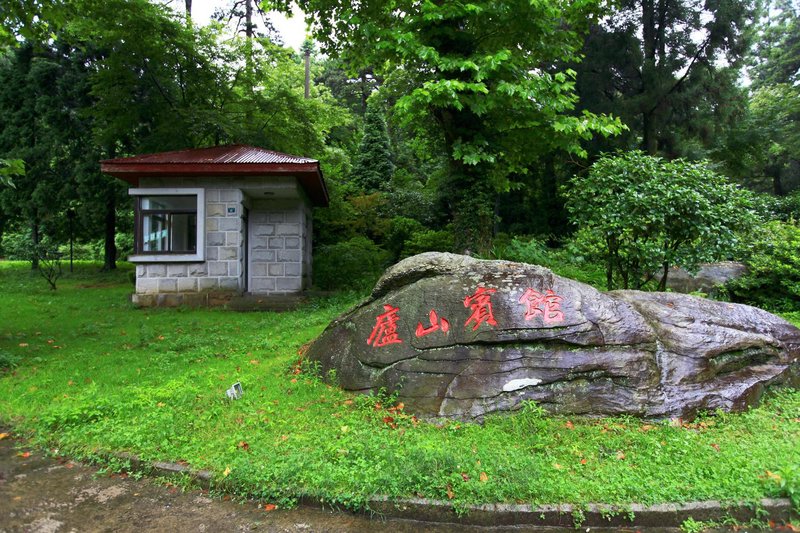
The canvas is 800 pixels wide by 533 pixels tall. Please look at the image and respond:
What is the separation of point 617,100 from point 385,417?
1622 cm

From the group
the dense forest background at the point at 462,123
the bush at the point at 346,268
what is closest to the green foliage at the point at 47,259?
the dense forest background at the point at 462,123

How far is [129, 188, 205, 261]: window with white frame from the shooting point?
11445mm

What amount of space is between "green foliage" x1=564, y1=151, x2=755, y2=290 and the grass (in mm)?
2695

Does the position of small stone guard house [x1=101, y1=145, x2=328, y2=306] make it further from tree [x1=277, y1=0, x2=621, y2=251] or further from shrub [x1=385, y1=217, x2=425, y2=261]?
shrub [x1=385, y1=217, x2=425, y2=261]

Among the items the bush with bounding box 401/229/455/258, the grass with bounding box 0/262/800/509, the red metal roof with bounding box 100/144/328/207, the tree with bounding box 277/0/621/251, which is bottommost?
the grass with bounding box 0/262/800/509

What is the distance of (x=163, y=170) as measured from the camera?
36.5 feet

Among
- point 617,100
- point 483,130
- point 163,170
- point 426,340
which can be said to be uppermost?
point 617,100

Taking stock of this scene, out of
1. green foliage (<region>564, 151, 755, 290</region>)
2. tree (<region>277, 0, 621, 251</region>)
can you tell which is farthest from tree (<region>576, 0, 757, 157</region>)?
green foliage (<region>564, 151, 755, 290</region>)

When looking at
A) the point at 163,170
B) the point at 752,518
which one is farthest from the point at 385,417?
the point at 163,170

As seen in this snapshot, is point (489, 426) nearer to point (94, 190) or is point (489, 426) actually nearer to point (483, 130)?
point (483, 130)

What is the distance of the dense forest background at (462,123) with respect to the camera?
7.75m

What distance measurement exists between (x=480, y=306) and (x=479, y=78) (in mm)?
4742

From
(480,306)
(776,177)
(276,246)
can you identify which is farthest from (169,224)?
(776,177)

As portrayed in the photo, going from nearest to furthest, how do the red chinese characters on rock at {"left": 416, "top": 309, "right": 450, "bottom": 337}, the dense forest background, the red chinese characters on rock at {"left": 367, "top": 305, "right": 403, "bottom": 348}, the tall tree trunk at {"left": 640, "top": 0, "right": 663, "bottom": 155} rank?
the red chinese characters on rock at {"left": 416, "top": 309, "right": 450, "bottom": 337}
the red chinese characters on rock at {"left": 367, "top": 305, "right": 403, "bottom": 348}
the dense forest background
the tall tree trunk at {"left": 640, "top": 0, "right": 663, "bottom": 155}
